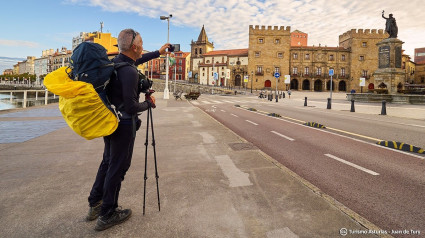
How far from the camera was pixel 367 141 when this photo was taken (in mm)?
6527

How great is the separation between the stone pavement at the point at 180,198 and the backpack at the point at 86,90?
1.04 meters

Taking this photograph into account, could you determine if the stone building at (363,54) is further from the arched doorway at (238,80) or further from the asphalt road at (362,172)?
the asphalt road at (362,172)

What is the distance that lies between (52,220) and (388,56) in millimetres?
29053

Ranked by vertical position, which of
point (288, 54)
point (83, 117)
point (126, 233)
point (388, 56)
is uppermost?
point (288, 54)

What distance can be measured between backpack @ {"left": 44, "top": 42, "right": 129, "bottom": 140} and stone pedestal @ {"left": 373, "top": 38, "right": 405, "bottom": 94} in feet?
91.5

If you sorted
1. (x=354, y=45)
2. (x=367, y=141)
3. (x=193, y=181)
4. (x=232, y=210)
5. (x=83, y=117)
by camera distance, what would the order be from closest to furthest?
(x=83, y=117)
(x=232, y=210)
(x=193, y=181)
(x=367, y=141)
(x=354, y=45)

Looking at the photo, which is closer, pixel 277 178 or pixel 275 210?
pixel 275 210

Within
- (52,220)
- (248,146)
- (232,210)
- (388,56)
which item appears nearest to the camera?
(52,220)

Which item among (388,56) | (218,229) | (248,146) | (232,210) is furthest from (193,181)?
(388,56)

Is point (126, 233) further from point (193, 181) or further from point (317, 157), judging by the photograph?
point (317, 157)

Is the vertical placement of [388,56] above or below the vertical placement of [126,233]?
above

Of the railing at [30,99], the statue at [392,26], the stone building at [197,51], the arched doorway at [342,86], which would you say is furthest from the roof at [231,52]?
the railing at [30,99]

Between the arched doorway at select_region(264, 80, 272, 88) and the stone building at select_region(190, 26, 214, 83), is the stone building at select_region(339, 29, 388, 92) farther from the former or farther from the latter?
the stone building at select_region(190, 26, 214, 83)

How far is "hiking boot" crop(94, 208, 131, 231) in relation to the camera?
231 centimetres
